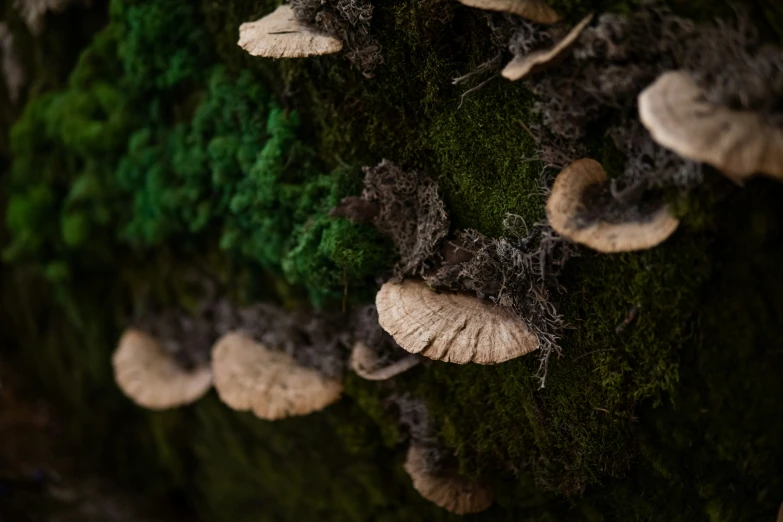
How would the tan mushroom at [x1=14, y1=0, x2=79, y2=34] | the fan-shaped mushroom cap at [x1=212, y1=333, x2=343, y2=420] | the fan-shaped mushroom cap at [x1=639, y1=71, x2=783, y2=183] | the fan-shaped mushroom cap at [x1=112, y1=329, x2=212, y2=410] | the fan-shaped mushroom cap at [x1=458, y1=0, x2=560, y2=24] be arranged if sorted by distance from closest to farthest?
1. the fan-shaped mushroom cap at [x1=639, y1=71, x2=783, y2=183]
2. the fan-shaped mushroom cap at [x1=458, y1=0, x2=560, y2=24]
3. the fan-shaped mushroom cap at [x1=212, y1=333, x2=343, y2=420]
4. the fan-shaped mushroom cap at [x1=112, y1=329, x2=212, y2=410]
5. the tan mushroom at [x1=14, y1=0, x2=79, y2=34]

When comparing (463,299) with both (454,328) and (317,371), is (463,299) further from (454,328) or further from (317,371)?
(317,371)

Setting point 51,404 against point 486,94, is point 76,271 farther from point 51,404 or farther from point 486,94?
point 486,94

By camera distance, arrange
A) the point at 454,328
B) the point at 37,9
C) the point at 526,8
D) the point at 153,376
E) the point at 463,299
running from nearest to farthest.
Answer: the point at 526,8 → the point at 454,328 → the point at 463,299 → the point at 153,376 → the point at 37,9

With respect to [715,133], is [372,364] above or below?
below

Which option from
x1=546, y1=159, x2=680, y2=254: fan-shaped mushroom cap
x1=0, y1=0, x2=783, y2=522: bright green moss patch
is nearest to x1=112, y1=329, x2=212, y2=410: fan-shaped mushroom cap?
x1=0, y1=0, x2=783, y2=522: bright green moss patch

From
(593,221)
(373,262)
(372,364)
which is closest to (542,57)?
(593,221)

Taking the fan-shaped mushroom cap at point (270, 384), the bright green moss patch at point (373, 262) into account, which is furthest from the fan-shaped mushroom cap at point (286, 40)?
the fan-shaped mushroom cap at point (270, 384)

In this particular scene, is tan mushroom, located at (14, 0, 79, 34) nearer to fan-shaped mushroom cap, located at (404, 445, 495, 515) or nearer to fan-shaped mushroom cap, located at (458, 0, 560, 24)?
fan-shaped mushroom cap, located at (458, 0, 560, 24)

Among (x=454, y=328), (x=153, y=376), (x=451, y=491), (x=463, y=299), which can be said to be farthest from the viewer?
(x=153, y=376)
